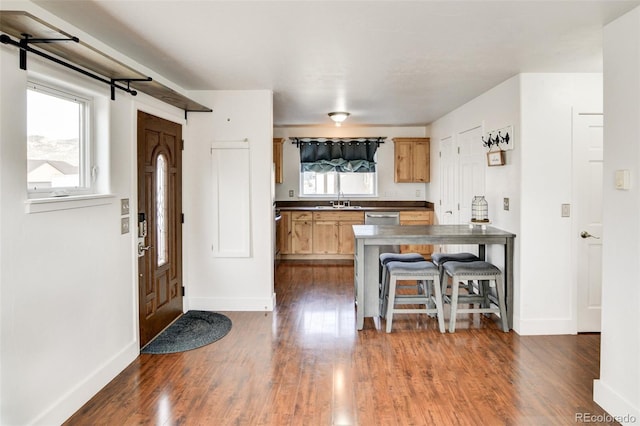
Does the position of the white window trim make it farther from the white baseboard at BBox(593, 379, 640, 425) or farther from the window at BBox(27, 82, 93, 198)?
the white baseboard at BBox(593, 379, 640, 425)

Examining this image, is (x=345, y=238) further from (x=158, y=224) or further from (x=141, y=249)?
(x=141, y=249)

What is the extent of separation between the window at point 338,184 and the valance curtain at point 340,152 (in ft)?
0.82

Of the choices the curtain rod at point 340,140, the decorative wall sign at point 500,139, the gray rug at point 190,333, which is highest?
the curtain rod at point 340,140

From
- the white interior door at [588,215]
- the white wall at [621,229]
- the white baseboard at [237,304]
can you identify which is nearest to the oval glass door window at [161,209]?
the white baseboard at [237,304]

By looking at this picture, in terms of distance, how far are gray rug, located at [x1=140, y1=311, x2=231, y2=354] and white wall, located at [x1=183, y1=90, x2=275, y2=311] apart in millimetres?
274

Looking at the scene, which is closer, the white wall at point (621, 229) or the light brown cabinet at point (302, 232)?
the white wall at point (621, 229)

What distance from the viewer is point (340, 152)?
7.93m

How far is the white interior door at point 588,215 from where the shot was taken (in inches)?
151

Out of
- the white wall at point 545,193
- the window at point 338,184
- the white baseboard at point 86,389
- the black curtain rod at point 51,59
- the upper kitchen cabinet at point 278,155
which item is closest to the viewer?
the black curtain rod at point 51,59

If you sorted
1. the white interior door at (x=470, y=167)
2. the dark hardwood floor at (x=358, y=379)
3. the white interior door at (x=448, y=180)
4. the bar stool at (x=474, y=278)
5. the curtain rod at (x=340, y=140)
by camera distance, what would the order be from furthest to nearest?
1. the curtain rod at (x=340, y=140)
2. the white interior door at (x=448, y=180)
3. the white interior door at (x=470, y=167)
4. the bar stool at (x=474, y=278)
5. the dark hardwood floor at (x=358, y=379)

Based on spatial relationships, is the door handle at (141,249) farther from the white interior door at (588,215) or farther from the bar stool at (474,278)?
the white interior door at (588,215)

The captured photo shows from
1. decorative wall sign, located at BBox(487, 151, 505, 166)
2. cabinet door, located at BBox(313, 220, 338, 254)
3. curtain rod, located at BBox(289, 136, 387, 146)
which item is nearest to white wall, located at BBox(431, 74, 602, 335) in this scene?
decorative wall sign, located at BBox(487, 151, 505, 166)

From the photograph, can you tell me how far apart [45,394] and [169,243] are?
6.51 ft

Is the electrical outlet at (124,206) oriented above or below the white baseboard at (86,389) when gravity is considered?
above
